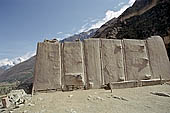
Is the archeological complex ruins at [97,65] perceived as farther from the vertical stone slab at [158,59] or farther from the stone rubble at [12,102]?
the stone rubble at [12,102]

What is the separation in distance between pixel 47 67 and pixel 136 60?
195 inches

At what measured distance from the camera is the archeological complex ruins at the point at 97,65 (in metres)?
6.54

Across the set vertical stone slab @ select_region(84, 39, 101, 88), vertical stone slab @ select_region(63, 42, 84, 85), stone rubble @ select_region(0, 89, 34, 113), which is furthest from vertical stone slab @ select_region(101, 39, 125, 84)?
stone rubble @ select_region(0, 89, 34, 113)

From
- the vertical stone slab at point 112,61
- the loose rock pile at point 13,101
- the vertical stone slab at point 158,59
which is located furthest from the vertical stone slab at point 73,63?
the vertical stone slab at point 158,59

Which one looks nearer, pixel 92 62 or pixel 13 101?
pixel 13 101

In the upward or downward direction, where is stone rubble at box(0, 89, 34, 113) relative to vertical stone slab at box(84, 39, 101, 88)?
downward

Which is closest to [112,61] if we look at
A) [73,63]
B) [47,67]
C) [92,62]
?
[92,62]

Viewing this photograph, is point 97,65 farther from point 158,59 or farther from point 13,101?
point 13,101

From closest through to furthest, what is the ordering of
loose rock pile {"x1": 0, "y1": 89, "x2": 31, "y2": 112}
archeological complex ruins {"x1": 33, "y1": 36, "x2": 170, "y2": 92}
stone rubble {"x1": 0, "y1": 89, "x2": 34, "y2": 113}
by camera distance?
1. stone rubble {"x1": 0, "y1": 89, "x2": 34, "y2": 113}
2. loose rock pile {"x1": 0, "y1": 89, "x2": 31, "y2": 112}
3. archeological complex ruins {"x1": 33, "y1": 36, "x2": 170, "y2": 92}

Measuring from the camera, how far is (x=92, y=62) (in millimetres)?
7031

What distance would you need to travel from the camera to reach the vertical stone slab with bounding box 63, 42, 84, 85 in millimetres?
6559

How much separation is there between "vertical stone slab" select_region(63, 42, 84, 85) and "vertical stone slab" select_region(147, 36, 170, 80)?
4.29 meters

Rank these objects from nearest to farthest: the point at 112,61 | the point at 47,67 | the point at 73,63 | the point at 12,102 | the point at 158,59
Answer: the point at 12,102
the point at 47,67
the point at 73,63
the point at 112,61
the point at 158,59

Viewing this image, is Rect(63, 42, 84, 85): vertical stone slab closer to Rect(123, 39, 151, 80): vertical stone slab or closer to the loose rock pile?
the loose rock pile
